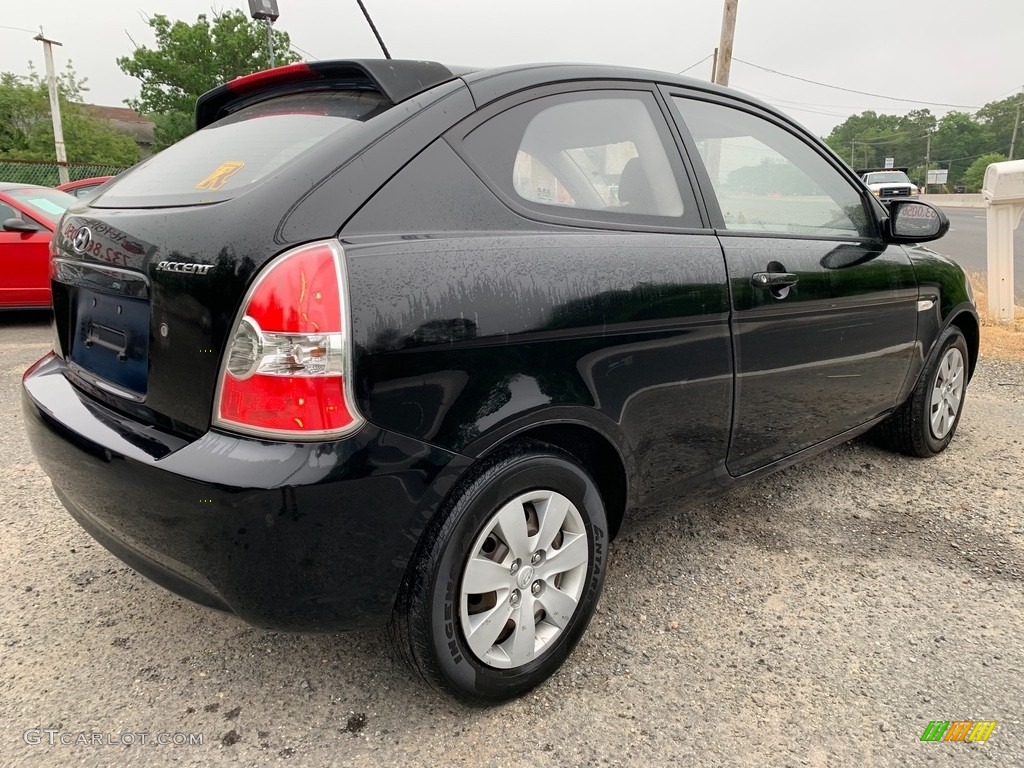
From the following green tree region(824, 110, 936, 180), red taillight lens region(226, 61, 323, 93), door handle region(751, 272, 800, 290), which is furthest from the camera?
green tree region(824, 110, 936, 180)

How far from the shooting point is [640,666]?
6.94ft

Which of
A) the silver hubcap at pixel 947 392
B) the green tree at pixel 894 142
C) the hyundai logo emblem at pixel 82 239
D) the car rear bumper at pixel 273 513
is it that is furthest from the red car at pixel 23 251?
the green tree at pixel 894 142

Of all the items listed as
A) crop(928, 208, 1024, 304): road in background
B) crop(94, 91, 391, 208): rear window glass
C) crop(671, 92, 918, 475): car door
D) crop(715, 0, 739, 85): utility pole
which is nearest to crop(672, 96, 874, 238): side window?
crop(671, 92, 918, 475): car door

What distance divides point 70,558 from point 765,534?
2603mm

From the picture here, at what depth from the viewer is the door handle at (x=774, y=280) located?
2.37 meters

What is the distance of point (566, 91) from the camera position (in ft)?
6.97

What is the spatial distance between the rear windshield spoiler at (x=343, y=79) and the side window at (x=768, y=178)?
94 cm

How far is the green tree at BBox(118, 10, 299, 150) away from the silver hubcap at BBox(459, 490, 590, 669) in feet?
127

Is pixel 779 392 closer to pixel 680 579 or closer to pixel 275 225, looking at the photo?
pixel 680 579

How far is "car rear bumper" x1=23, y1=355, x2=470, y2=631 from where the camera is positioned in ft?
4.91

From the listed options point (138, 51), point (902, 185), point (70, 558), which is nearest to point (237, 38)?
point (138, 51)

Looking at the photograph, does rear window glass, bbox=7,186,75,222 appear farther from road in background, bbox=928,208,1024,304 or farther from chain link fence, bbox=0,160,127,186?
chain link fence, bbox=0,160,127,186

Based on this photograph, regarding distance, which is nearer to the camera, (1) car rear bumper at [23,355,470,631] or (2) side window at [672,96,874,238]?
(1) car rear bumper at [23,355,470,631]

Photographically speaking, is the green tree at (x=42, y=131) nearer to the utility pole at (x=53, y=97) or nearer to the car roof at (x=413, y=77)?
the utility pole at (x=53, y=97)
